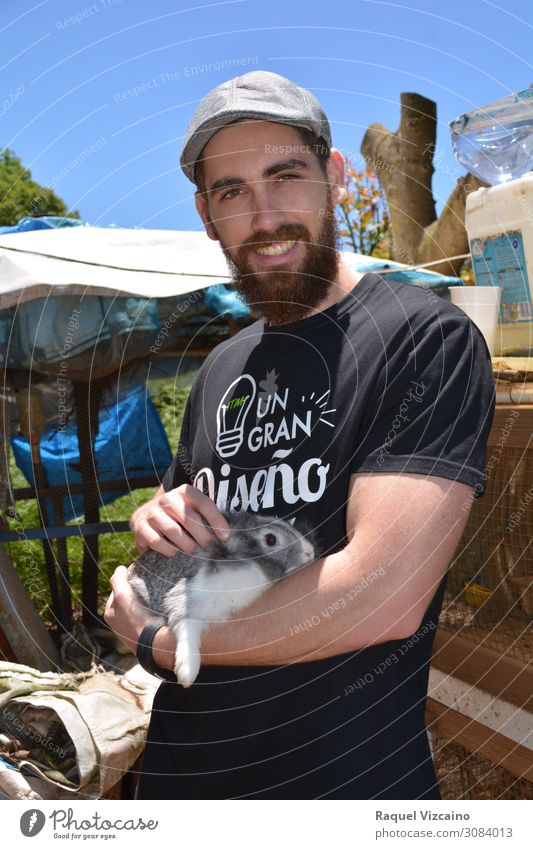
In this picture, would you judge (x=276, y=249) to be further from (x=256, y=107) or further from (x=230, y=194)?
(x=256, y=107)

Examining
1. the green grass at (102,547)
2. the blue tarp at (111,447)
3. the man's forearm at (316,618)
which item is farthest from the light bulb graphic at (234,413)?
the blue tarp at (111,447)

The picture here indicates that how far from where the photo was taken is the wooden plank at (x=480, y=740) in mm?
2527

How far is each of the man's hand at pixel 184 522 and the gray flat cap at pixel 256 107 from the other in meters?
0.99

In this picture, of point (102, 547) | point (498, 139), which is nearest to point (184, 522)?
point (498, 139)

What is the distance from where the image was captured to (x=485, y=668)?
2676 millimetres

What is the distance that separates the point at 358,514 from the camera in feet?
5.35

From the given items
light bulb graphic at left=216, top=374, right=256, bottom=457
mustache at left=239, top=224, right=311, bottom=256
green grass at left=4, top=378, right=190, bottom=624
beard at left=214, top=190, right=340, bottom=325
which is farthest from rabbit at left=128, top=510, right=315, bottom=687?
green grass at left=4, top=378, right=190, bottom=624

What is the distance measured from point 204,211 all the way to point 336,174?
16.6 inches

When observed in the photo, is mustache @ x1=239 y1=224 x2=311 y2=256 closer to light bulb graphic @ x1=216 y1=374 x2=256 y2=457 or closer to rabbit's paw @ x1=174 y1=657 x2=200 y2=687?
light bulb graphic @ x1=216 y1=374 x2=256 y2=457

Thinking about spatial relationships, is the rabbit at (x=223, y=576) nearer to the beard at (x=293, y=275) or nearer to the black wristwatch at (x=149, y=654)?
the black wristwatch at (x=149, y=654)

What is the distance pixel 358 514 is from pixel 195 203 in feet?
4.02

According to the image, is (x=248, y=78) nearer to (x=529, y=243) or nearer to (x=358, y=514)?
(x=529, y=243)

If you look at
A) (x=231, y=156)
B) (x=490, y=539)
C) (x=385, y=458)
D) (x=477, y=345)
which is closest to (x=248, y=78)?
(x=231, y=156)

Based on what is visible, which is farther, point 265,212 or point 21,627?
point 21,627
